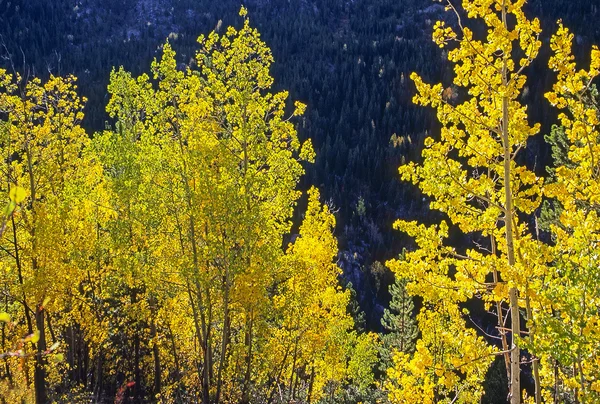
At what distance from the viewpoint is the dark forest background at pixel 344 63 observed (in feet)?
292

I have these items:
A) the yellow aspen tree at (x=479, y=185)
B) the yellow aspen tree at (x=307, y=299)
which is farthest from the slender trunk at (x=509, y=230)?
the yellow aspen tree at (x=307, y=299)

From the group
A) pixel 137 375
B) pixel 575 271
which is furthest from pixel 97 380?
pixel 575 271

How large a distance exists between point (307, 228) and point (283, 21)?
5860 inches

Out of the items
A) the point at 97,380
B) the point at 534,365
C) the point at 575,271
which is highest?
the point at 97,380

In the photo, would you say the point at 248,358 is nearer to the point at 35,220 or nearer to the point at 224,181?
the point at 224,181

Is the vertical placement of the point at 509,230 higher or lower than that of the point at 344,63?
lower

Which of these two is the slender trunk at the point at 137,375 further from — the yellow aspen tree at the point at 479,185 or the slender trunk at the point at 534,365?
the slender trunk at the point at 534,365

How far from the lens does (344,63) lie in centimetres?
13588

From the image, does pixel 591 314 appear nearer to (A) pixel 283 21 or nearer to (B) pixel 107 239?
(B) pixel 107 239

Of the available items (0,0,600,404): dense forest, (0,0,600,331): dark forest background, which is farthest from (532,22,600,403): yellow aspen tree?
(0,0,600,331): dark forest background

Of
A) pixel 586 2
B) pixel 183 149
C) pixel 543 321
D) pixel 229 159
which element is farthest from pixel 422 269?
pixel 586 2

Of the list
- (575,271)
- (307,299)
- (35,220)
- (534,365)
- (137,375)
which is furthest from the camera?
(137,375)

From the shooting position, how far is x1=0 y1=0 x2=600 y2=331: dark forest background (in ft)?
292

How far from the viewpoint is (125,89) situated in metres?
13.3
